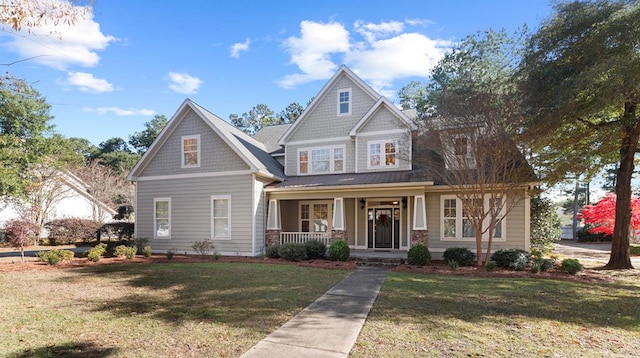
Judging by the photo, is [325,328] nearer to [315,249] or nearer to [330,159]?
[315,249]

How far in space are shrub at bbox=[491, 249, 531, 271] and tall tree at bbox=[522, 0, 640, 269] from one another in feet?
10.8

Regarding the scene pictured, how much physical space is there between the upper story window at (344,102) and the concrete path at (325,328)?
1009cm

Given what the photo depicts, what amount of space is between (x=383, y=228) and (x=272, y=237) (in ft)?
17.0

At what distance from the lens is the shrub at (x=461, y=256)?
11914 millimetres

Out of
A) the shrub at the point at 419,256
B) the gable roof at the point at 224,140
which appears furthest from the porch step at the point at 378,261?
the gable roof at the point at 224,140

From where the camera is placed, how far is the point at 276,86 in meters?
20.8

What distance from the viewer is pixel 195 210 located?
15.1m

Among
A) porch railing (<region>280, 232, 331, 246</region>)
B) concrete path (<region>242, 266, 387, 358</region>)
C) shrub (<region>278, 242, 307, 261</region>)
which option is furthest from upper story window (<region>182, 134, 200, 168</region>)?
concrete path (<region>242, 266, 387, 358</region>)

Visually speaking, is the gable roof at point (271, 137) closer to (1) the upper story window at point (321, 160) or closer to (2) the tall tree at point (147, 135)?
(1) the upper story window at point (321, 160)

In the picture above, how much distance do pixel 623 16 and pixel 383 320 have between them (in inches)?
434

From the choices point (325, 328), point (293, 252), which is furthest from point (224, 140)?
point (325, 328)

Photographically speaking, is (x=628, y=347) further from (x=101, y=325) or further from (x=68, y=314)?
(x=68, y=314)

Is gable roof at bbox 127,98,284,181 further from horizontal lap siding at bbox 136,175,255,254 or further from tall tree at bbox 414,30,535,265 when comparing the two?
tall tree at bbox 414,30,535,265

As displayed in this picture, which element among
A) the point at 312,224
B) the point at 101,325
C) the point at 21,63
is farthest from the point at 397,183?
the point at 21,63
